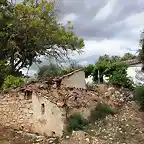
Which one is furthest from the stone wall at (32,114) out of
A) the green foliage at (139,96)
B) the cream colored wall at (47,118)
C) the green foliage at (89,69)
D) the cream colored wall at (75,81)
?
the green foliage at (89,69)

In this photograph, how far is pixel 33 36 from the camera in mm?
18234

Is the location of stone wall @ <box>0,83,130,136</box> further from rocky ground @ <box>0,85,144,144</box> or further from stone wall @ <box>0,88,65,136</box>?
rocky ground @ <box>0,85,144,144</box>

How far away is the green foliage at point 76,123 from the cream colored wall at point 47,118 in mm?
274

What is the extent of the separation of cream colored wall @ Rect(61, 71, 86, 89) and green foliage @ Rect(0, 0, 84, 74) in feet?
21.3

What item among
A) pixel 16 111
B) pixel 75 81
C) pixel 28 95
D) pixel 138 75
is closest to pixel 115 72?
pixel 138 75

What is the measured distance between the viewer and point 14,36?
59.6 ft

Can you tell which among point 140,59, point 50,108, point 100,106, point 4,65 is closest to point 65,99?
point 50,108

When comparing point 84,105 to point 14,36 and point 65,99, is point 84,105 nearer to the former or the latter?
point 65,99

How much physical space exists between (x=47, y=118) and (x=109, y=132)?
220cm

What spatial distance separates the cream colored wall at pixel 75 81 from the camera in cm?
1171

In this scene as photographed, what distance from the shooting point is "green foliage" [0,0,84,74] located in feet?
59.3

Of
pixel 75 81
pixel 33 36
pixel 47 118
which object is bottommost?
pixel 47 118

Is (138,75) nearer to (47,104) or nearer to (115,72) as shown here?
(115,72)

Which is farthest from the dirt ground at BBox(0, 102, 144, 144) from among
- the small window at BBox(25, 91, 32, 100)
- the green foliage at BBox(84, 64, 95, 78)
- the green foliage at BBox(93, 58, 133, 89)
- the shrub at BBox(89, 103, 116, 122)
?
the green foliage at BBox(84, 64, 95, 78)
